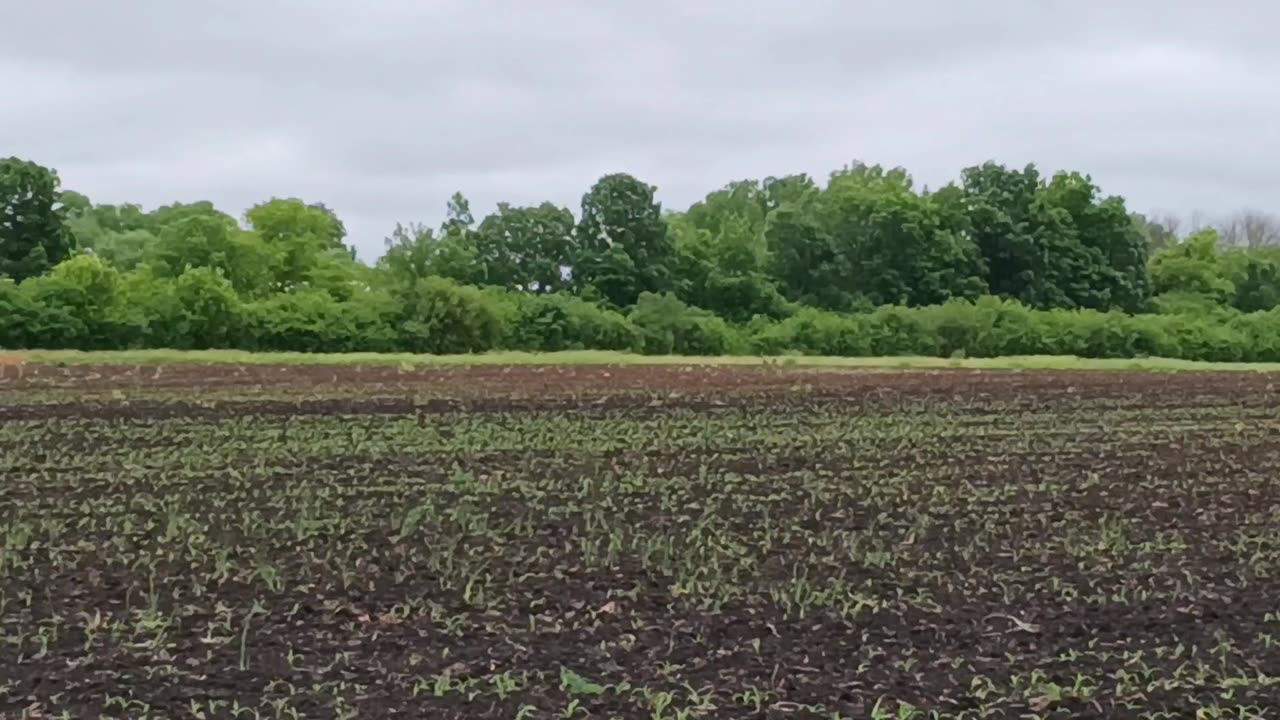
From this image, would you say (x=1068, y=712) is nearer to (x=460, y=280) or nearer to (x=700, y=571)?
(x=700, y=571)

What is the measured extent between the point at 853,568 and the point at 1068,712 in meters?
3.31

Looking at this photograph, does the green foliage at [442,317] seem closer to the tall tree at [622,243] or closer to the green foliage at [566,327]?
the green foliage at [566,327]

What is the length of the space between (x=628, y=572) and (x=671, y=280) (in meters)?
59.1

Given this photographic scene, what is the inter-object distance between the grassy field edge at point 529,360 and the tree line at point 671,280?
1910 millimetres

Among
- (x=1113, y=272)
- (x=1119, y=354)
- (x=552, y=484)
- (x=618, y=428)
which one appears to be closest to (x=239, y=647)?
(x=552, y=484)

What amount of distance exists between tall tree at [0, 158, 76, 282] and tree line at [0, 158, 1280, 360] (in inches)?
3.9

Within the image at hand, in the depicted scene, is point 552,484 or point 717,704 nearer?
point 717,704

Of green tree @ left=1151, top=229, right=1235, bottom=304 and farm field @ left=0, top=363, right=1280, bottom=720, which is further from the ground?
green tree @ left=1151, top=229, right=1235, bottom=304

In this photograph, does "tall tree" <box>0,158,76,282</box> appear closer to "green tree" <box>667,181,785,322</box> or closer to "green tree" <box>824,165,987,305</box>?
"green tree" <box>667,181,785,322</box>

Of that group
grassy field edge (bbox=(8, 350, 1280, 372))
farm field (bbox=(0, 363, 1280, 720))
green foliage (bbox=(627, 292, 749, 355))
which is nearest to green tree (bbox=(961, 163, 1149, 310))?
grassy field edge (bbox=(8, 350, 1280, 372))

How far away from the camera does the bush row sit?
4894 cm

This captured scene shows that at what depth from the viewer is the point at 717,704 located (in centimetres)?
620

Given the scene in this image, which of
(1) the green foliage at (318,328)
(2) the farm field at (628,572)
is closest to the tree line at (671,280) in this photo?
(1) the green foliage at (318,328)

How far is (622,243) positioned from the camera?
6938 centimetres
